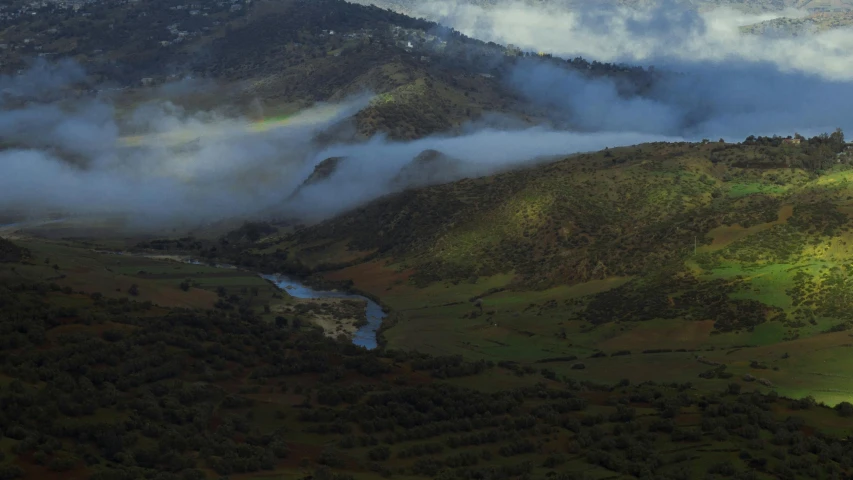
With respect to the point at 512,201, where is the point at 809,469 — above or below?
below

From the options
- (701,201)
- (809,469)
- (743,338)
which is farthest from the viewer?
(701,201)

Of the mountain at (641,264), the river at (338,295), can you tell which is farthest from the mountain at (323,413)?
the river at (338,295)

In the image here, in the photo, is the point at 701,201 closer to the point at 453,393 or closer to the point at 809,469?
the point at 453,393

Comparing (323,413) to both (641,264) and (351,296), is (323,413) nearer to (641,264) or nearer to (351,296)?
(641,264)

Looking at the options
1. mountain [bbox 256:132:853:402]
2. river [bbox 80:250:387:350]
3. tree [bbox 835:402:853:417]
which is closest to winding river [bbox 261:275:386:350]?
river [bbox 80:250:387:350]

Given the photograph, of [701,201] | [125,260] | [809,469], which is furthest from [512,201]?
[809,469]

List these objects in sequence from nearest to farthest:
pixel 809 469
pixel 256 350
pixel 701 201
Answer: pixel 809 469 → pixel 256 350 → pixel 701 201

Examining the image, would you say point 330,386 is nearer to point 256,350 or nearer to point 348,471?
point 256,350

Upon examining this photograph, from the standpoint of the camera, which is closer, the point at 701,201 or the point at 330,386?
the point at 330,386

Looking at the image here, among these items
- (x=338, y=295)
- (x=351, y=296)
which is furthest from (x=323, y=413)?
(x=338, y=295)
